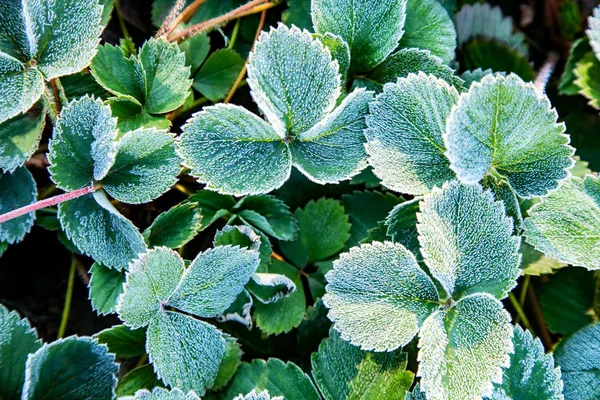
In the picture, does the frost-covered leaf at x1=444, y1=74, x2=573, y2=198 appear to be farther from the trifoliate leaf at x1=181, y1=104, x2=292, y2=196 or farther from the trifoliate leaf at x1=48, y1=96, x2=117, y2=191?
the trifoliate leaf at x1=48, y1=96, x2=117, y2=191

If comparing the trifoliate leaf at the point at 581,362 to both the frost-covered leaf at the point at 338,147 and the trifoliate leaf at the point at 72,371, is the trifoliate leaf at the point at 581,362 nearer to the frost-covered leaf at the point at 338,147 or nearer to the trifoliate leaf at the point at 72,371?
the frost-covered leaf at the point at 338,147

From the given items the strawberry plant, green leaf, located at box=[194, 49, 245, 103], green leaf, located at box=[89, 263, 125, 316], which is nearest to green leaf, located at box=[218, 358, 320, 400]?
the strawberry plant

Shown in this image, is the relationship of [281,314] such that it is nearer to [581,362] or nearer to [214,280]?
[214,280]

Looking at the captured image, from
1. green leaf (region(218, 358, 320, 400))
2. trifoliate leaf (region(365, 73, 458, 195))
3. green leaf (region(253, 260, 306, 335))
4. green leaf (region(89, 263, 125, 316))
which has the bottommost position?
green leaf (region(218, 358, 320, 400))

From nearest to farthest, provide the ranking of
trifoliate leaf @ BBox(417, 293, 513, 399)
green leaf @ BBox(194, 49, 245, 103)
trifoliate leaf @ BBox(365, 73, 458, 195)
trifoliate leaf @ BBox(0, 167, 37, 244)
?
trifoliate leaf @ BBox(417, 293, 513, 399)
trifoliate leaf @ BBox(365, 73, 458, 195)
trifoliate leaf @ BBox(0, 167, 37, 244)
green leaf @ BBox(194, 49, 245, 103)

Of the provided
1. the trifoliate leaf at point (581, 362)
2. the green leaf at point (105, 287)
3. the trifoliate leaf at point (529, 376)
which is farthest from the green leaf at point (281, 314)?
the trifoliate leaf at point (581, 362)

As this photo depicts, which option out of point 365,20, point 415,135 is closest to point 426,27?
point 365,20

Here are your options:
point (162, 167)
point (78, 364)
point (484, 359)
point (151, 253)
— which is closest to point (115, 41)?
point (162, 167)
